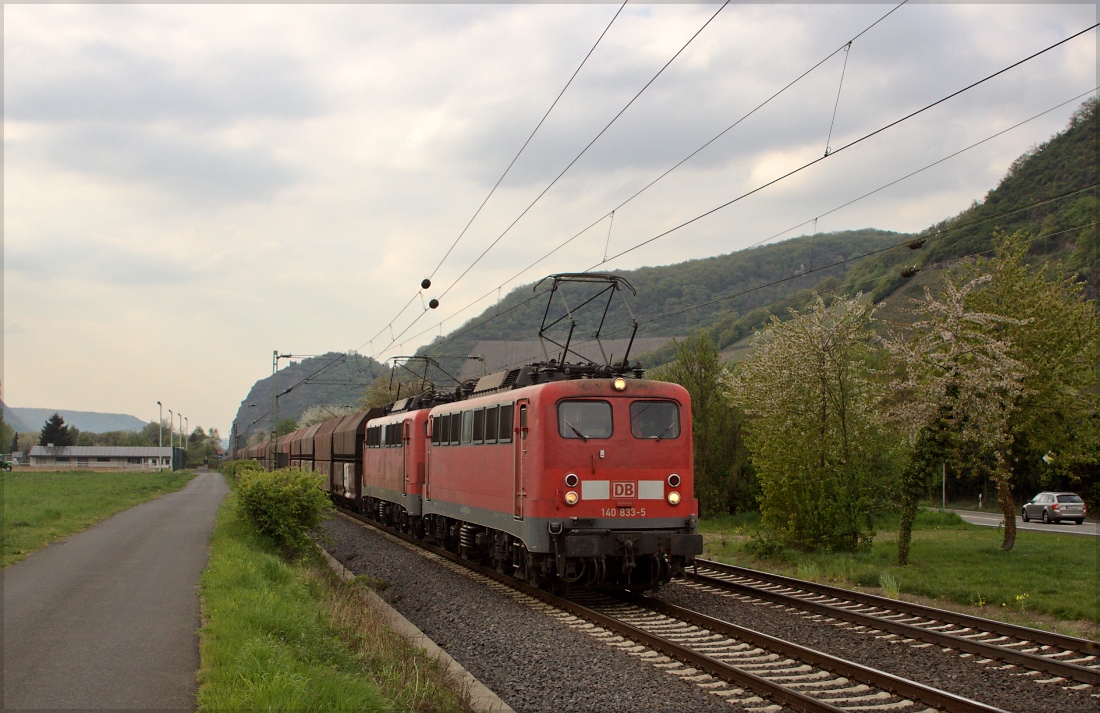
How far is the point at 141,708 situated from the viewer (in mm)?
6578

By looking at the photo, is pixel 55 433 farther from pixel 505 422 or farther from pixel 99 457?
pixel 505 422

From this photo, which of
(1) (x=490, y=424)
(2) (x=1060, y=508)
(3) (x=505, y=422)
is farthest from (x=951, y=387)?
(2) (x=1060, y=508)

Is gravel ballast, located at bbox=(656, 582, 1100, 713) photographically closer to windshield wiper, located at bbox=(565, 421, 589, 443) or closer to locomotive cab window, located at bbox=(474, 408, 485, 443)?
windshield wiper, located at bbox=(565, 421, 589, 443)

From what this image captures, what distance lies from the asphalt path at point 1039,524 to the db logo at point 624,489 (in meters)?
22.0

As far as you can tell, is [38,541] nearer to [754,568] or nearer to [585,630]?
[585,630]

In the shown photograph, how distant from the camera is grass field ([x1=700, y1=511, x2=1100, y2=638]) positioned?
40.7 ft

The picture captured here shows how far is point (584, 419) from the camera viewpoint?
508 inches

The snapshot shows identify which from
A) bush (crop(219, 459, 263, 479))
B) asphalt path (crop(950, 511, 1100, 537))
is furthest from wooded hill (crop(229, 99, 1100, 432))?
asphalt path (crop(950, 511, 1100, 537))

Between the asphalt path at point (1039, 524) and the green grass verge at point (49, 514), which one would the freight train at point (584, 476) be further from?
the asphalt path at point (1039, 524)

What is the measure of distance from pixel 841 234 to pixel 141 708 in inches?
4746

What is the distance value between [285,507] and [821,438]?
36.2ft

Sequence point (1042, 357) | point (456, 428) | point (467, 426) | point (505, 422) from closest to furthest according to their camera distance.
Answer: point (505, 422), point (467, 426), point (456, 428), point (1042, 357)

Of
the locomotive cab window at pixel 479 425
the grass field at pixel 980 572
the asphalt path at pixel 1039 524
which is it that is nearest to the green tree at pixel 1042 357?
the grass field at pixel 980 572

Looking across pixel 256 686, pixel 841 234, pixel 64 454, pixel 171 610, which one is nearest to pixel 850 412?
pixel 171 610
